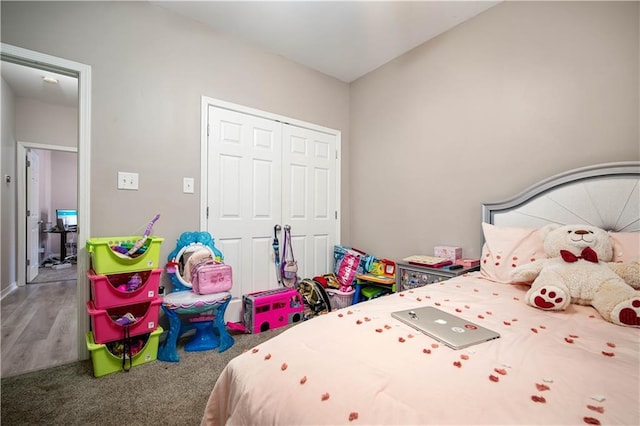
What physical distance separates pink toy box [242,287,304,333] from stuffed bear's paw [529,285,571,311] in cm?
192

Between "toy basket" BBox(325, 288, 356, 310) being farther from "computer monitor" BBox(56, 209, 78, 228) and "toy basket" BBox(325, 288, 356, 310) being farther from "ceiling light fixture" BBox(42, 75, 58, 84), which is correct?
"computer monitor" BBox(56, 209, 78, 228)

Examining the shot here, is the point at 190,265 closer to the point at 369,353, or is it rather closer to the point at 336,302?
the point at 336,302

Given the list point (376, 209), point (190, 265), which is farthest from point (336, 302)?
point (190, 265)

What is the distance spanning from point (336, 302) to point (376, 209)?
1.14 meters

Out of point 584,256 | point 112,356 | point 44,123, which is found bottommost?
point 112,356

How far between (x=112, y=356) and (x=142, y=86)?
77.8 inches

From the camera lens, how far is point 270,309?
2539 millimetres

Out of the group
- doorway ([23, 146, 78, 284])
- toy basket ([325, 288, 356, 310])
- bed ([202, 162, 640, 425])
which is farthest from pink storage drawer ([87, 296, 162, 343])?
doorway ([23, 146, 78, 284])

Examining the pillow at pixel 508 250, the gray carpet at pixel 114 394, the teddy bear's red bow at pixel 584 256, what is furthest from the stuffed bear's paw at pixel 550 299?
the gray carpet at pixel 114 394

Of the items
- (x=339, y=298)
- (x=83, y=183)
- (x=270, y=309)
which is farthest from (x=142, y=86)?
(x=339, y=298)

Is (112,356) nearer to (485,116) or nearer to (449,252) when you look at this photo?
(449,252)

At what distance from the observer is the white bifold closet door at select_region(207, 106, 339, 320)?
8.59ft

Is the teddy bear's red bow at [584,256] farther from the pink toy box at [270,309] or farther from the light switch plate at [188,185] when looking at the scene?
the light switch plate at [188,185]

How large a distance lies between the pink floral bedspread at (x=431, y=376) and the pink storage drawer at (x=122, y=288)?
49.0 inches
